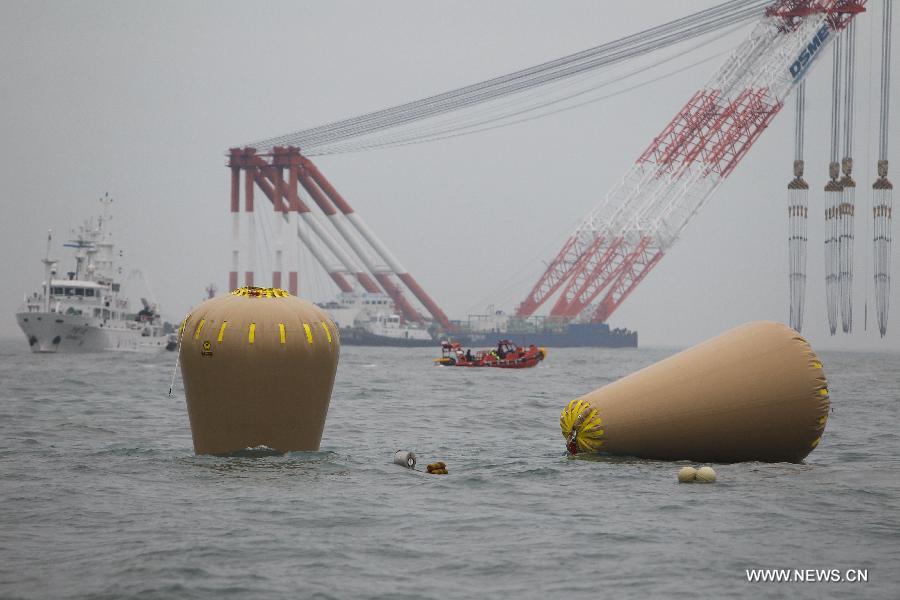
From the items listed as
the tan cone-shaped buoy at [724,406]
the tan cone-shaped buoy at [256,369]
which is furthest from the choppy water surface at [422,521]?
the tan cone-shaped buoy at [256,369]

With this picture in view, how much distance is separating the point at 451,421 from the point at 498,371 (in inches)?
1553

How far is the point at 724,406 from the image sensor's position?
20.3m

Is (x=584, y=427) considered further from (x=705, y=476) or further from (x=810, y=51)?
(x=810, y=51)

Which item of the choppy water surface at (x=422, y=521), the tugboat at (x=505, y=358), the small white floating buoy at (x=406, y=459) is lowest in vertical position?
the choppy water surface at (x=422, y=521)

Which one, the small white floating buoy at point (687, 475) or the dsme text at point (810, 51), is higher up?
the dsme text at point (810, 51)

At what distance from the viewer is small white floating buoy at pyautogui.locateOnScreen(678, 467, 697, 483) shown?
18.4 metres

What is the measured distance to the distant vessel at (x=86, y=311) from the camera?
311 ft

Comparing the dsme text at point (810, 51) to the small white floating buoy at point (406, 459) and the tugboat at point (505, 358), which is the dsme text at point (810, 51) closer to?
the tugboat at point (505, 358)

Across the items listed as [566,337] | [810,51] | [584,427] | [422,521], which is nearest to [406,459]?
[584,427]

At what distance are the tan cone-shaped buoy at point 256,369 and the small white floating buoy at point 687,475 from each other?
578 cm

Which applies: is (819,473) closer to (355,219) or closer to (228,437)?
(228,437)

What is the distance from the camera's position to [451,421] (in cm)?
3136

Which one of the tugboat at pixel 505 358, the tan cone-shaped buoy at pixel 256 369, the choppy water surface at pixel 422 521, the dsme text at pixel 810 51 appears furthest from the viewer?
the dsme text at pixel 810 51

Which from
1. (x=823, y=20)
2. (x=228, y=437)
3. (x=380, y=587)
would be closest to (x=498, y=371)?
(x=823, y=20)
